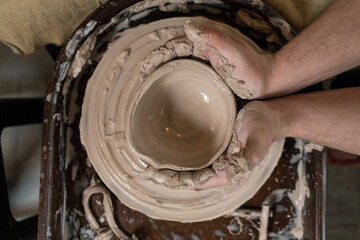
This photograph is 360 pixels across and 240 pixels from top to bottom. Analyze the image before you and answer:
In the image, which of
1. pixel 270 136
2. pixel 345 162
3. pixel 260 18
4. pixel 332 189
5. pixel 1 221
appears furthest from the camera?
pixel 332 189

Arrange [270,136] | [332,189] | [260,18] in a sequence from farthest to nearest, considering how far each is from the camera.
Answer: [332,189], [260,18], [270,136]

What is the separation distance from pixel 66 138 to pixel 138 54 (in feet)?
1.15

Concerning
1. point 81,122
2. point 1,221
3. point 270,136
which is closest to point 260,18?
point 270,136

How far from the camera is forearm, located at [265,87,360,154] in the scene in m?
0.91

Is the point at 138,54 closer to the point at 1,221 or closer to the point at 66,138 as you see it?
the point at 66,138

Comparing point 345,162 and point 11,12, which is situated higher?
point 11,12

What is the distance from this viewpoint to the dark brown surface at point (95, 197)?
38.4 inches

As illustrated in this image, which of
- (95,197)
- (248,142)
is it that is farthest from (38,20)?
(248,142)

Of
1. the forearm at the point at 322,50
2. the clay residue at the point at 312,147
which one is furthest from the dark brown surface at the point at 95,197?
the forearm at the point at 322,50

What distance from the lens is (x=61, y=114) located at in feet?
3.30

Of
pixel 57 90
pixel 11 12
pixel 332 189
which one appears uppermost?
pixel 11 12

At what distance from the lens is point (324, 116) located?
3.00 ft

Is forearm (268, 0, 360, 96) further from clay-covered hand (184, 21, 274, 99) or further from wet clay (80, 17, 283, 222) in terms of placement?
wet clay (80, 17, 283, 222)

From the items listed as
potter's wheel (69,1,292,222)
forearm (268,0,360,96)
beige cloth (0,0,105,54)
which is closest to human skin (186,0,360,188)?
forearm (268,0,360,96)
